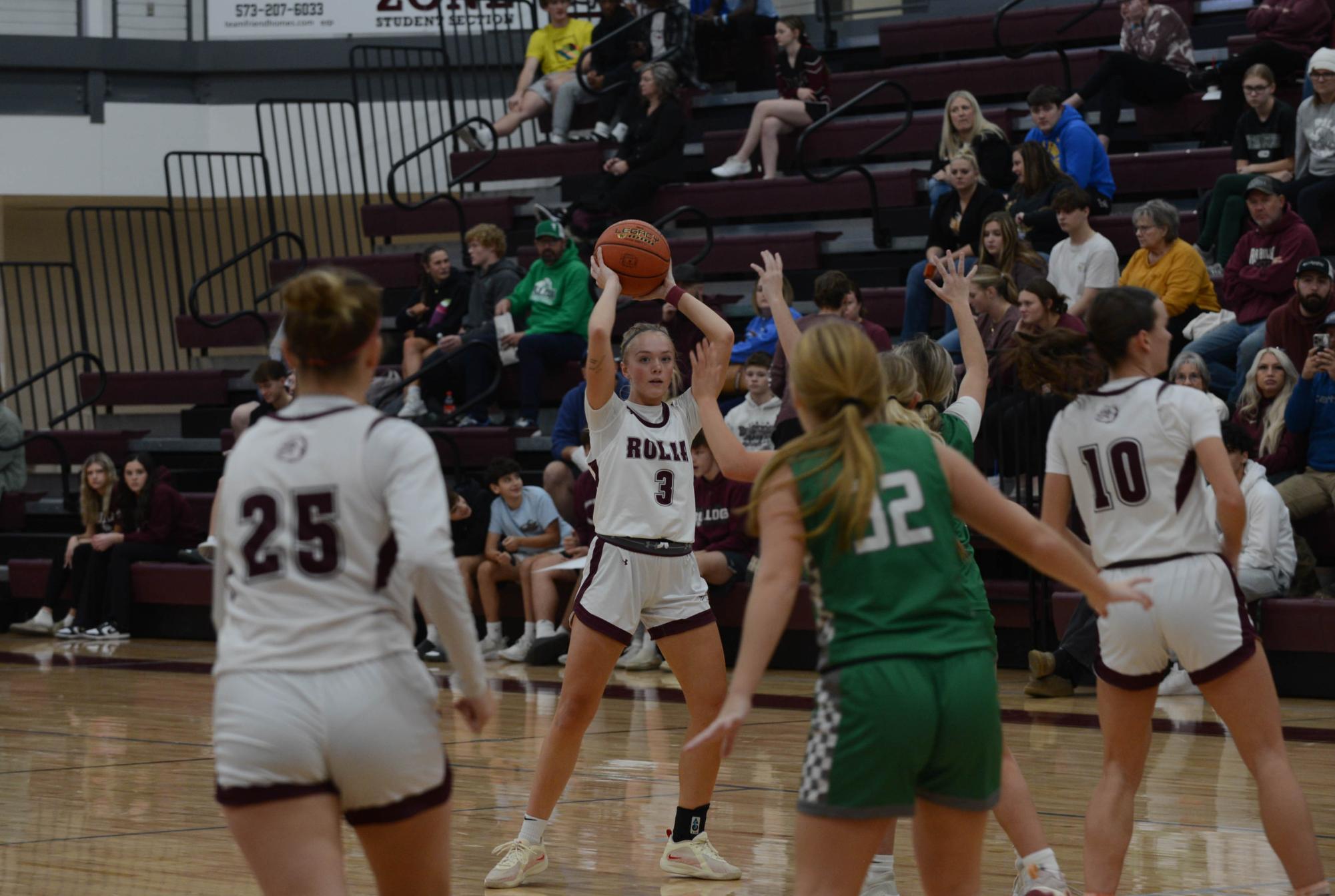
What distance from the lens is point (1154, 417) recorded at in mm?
3941

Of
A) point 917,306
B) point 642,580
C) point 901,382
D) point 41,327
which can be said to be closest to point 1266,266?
point 917,306

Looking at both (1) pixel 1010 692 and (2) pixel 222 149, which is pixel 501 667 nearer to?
(1) pixel 1010 692

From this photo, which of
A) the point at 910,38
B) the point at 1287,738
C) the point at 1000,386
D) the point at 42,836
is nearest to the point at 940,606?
the point at 42,836

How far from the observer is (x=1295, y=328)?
877 centimetres

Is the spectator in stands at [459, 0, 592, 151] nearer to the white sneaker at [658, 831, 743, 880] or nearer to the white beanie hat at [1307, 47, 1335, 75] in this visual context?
the white beanie hat at [1307, 47, 1335, 75]

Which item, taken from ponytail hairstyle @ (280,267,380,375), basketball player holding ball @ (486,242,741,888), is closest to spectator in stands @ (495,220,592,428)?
basketball player holding ball @ (486,242,741,888)

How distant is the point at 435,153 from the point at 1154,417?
508 inches

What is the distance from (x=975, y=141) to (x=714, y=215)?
2.46m

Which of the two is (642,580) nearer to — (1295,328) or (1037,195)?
(1295,328)

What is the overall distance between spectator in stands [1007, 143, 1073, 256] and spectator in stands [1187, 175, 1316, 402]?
4.07 ft

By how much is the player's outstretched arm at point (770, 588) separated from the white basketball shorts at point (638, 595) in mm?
1813

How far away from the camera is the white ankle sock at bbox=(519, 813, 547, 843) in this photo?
185 inches

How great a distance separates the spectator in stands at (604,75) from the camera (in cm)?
1395

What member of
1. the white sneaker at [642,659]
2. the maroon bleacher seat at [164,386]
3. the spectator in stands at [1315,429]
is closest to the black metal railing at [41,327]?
the maroon bleacher seat at [164,386]
